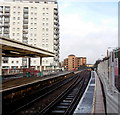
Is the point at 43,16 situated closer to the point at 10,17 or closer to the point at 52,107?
the point at 10,17

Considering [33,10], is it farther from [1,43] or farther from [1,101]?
[1,101]

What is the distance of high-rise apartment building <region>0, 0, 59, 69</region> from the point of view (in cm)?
6062

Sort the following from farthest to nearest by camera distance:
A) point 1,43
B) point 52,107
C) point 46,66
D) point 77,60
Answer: point 77,60 → point 46,66 → point 1,43 → point 52,107

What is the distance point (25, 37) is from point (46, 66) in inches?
519

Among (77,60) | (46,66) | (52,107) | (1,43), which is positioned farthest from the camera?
(77,60)

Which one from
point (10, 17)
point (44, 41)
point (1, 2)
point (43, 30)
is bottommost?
point (44, 41)

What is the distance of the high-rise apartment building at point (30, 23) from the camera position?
60.6m

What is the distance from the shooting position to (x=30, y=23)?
203ft

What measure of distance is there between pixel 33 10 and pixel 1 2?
39.7 ft

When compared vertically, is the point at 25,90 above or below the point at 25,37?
below

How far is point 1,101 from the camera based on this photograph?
34.2 feet

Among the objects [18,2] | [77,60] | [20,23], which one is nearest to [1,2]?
[18,2]

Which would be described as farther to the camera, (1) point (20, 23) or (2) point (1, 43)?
(1) point (20, 23)

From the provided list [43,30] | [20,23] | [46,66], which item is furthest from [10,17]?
[46,66]
